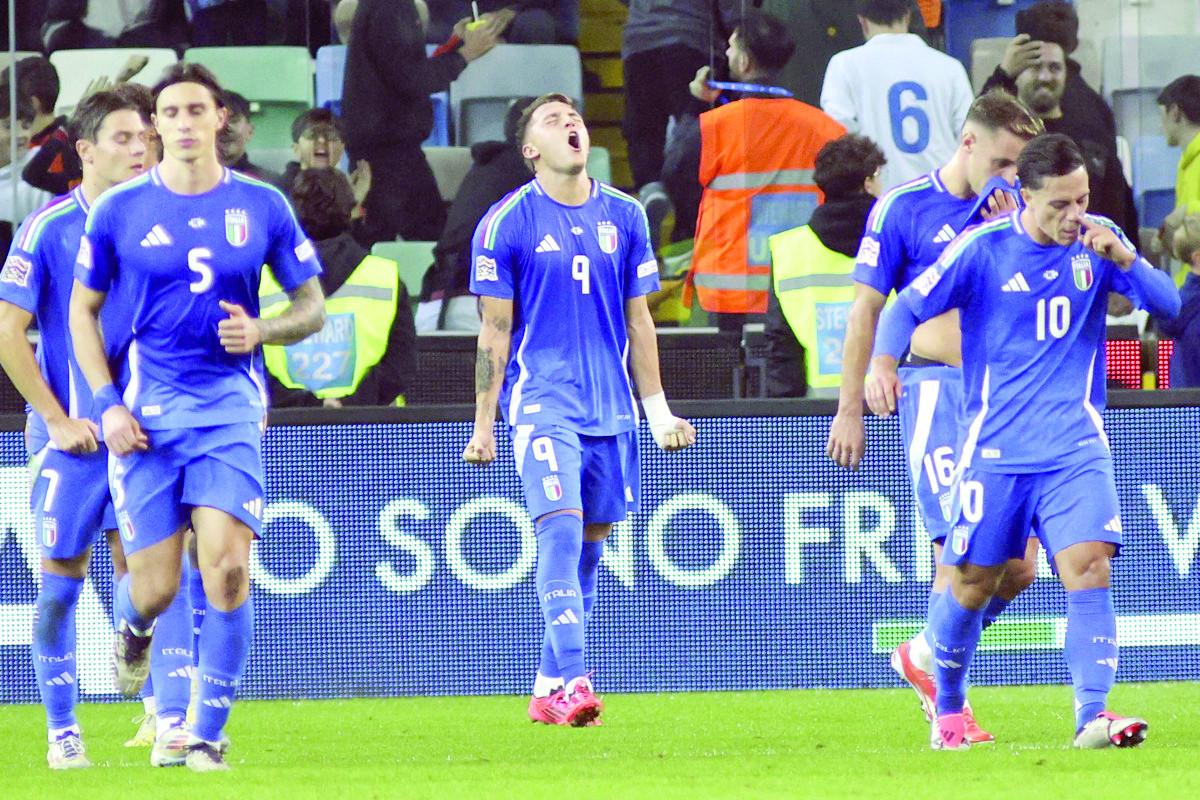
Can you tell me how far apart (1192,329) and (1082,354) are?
10.3ft

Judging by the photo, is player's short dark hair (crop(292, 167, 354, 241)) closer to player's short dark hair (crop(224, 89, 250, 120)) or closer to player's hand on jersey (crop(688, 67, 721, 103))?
player's short dark hair (crop(224, 89, 250, 120))

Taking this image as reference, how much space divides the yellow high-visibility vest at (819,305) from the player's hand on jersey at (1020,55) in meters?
1.27

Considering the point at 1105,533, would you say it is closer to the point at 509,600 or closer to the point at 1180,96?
the point at 509,600

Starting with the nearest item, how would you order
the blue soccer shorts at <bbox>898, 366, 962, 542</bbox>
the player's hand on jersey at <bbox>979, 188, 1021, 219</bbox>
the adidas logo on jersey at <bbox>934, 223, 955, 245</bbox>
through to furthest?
the player's hand on jersey at <bbox>979, 188, 1021, 219</bbox>
the adidas logo on jersey at <bbox>934, 223, 955, 245</bbox>
the blue soccer shorts at <bbox>898, 366, 962, 542</bbox>

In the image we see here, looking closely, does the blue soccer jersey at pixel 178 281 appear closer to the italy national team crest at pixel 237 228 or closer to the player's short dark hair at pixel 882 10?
the italy national team crest at pixel 237 228

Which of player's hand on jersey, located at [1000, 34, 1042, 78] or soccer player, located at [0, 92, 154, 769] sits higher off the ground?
player's hand on jersey, located at [1000, 34, 1042, 78]

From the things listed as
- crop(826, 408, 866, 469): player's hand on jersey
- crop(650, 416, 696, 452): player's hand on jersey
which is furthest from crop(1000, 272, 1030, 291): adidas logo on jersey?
crop(650, 416, 696, 452): player's hand on jersey

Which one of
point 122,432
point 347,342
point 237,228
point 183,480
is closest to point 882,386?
point 237,228

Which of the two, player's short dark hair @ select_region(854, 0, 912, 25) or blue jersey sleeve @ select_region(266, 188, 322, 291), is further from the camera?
player's short dark hair @ select_region(854, 0, 912, 25)

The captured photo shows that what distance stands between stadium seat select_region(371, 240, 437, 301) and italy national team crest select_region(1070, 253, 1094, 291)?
12.4ft

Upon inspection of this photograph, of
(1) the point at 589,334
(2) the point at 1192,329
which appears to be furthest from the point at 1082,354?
(2) the point at 1192,329

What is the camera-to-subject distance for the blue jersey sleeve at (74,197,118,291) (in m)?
5.48

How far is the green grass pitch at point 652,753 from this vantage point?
4.96 meters

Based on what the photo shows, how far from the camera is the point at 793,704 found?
7691mm
